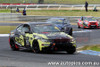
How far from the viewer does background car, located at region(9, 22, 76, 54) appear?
524 inches

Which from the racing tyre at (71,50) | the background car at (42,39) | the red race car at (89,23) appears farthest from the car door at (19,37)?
the red race car at (89,23)

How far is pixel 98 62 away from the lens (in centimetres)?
1109

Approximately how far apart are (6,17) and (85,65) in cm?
3577

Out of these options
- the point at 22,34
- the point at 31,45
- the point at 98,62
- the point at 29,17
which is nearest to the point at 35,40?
the point at 31,45

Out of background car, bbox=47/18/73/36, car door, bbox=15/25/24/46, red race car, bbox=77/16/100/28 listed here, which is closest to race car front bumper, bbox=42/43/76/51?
car door, bbox=15/25/24/46

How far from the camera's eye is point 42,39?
1338cm

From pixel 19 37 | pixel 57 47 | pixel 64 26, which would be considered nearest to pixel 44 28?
pixel 19 37

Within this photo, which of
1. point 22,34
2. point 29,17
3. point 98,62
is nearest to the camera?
point 98,62

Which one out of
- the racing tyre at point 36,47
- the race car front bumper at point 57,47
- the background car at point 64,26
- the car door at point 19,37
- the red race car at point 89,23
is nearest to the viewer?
the race car front bumper at point 57,47

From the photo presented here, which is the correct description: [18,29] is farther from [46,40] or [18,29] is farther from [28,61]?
[28,61]

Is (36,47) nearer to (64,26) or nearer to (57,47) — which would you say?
(57,47)

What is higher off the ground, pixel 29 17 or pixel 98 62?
pixel 98 62

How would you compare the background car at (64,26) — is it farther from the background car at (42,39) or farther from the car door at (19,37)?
the background car at (42,39)

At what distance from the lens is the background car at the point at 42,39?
13.3 m
